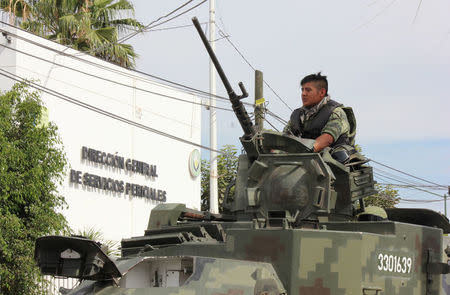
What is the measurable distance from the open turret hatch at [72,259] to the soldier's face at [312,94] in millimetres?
3828

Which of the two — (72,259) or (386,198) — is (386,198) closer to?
(386,198)

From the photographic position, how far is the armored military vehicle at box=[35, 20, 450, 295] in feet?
26.0

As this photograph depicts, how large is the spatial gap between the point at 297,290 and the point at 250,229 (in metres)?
0.80

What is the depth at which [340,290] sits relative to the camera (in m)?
8.42

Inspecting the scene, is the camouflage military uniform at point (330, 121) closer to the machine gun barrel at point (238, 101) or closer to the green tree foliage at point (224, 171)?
the machine gun barrel at point (238, 101)

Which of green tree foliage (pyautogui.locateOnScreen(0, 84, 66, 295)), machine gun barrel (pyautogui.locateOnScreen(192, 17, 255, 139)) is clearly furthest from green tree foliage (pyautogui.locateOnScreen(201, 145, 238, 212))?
machine gun barrel (pyautogui.locateOnScreen(192, 17, 255, 139))

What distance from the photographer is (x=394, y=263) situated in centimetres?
902

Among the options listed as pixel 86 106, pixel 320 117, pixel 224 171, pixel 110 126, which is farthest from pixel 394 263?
pixel 224 171

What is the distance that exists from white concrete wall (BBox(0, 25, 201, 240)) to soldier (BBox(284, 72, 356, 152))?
12702mm

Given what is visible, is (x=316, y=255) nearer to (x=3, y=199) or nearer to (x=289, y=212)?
(x=289, y=212)

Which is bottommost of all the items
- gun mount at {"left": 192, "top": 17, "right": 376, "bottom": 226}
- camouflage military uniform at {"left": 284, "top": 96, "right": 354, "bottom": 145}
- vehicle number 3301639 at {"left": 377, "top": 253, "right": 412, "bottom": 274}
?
vehicle number 3301639 at {"left": 377, "top": 253, "right": 412, "bottom": 274}

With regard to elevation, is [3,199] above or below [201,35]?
below

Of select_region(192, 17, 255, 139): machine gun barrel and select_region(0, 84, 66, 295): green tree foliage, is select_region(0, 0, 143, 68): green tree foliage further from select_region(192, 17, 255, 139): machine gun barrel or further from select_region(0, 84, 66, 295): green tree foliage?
select_region(192, 17, 255, 139): machine gun barrel

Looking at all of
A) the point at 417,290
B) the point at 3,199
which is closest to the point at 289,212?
the point at 417,290
